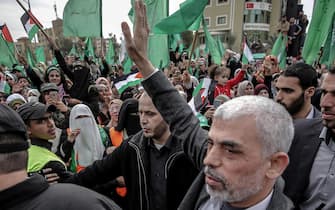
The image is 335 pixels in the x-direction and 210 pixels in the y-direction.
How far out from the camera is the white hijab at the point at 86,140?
3309 mm

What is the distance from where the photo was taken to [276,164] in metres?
1.27

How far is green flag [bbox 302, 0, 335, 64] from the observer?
3873 millimetres

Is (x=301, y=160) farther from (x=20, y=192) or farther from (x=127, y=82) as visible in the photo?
(x=127, y=82)

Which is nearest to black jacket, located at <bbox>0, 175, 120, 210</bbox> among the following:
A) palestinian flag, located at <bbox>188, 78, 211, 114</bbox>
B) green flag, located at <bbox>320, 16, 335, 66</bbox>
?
palestinian flag, located at <bbox>188, 78, 211, 114</bbox>

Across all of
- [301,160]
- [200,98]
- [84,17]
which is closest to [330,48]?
[200,98]

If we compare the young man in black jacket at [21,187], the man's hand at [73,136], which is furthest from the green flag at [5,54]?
the young man in black jacket at [21,187]

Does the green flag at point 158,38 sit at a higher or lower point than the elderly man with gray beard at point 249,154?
higher

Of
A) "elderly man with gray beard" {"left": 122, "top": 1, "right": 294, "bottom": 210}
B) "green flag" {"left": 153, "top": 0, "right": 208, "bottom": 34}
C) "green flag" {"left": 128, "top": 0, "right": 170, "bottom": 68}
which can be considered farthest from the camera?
"green flag" {"left": 128, "top": 0, "right": 170, "bottom": 68}

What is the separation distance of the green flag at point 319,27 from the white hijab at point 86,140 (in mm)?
2993

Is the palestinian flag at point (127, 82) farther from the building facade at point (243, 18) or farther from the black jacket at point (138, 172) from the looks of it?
the building facade at point (243, 18)

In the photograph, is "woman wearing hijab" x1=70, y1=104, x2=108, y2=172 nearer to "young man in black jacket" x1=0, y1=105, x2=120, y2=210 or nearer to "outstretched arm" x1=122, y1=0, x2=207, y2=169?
"outstretched arm" x1=122, y1=0, x2=207, y2=169

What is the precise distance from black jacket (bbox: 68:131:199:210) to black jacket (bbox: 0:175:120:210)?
88cm

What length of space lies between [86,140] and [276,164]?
2502 mm

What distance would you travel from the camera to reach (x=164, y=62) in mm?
5297
